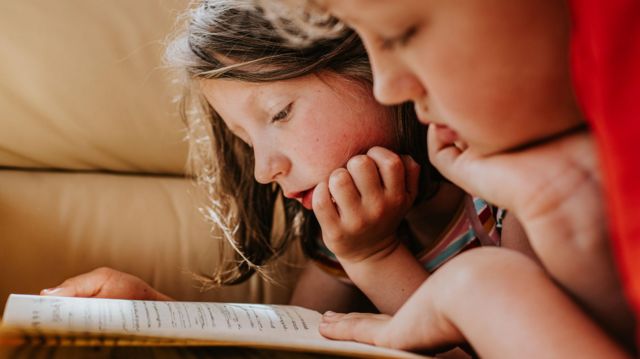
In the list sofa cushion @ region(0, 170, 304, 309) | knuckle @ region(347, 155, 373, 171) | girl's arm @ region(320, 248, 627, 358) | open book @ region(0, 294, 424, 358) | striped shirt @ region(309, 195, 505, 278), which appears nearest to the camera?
girl's arm @ region(320, 248, 627, 358)

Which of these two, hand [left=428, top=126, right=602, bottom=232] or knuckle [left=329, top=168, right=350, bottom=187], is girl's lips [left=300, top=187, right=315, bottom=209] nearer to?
knuckle [left=329, top=168, right=350, bottom=187]

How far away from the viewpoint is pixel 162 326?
74 centimetres

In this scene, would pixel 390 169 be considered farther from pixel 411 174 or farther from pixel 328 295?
pixel 328 295

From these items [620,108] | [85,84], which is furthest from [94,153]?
[620,108]

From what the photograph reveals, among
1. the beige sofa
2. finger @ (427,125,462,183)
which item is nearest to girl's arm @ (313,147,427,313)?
finger @ (427,125,462,183)

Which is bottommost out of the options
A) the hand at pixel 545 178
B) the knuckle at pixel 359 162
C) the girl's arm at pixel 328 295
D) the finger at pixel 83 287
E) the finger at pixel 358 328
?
the girl's arm at pixel 328 295

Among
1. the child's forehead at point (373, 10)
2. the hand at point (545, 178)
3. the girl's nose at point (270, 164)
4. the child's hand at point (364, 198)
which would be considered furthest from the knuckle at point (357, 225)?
the child's forehead at point (373, 10)

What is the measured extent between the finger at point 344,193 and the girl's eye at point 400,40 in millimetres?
303

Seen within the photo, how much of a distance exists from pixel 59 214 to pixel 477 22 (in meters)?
0.86

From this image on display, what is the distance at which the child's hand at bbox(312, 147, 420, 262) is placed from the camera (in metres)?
0.90

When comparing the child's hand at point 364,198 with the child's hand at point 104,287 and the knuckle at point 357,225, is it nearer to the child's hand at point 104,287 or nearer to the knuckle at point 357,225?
the knuckle at point 357,225

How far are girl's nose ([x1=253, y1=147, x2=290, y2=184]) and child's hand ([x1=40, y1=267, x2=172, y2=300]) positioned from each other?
25 cm

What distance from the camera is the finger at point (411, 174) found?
938 mm

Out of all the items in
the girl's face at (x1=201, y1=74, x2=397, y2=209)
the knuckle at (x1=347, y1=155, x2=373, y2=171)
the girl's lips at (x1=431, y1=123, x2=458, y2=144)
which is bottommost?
the knuckle at (x1=347, y1=155, x2=373, y2=171)
